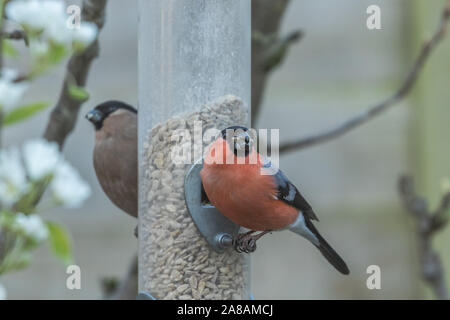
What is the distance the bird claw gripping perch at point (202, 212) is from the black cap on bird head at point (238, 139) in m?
0.18

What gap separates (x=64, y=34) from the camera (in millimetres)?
1877

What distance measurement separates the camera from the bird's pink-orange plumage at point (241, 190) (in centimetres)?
229

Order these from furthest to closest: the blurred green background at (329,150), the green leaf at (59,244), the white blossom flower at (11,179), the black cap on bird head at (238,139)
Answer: the blurred green background at (329,150) < the black cap on bird head at (238,139) < the green leaf at (59,244) < the white blossom flower at (11,179)

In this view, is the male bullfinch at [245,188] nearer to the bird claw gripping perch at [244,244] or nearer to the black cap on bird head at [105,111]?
Answer: the bird claw gripping perch at [244,244]

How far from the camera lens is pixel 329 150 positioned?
14.2ft

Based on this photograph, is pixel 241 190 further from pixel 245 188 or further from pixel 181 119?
pixel 181 119

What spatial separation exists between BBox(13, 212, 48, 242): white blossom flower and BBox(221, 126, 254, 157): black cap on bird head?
630 mm

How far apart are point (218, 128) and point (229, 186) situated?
26 centimetres

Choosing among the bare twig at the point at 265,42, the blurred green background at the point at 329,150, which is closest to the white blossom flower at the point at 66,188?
the bare twig at the point at 265,42

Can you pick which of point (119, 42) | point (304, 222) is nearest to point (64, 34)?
point (304, 222)

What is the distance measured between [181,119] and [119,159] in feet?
0.90

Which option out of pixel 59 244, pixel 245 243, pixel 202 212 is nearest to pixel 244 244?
pixel 245 243

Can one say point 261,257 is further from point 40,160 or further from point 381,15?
point 40,160

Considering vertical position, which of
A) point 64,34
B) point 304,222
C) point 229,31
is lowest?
point 304,222
